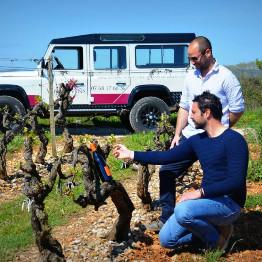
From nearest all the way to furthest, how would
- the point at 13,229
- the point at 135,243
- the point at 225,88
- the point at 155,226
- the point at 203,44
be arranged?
1. the point at 203,44
2. the point at 225,88
3. the point at 135,243
4. the point at 155,226
5. the point at 13,229

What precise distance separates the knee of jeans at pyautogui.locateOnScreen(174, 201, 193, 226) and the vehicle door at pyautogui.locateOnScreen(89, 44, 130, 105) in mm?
8346

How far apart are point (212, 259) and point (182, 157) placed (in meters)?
0.95

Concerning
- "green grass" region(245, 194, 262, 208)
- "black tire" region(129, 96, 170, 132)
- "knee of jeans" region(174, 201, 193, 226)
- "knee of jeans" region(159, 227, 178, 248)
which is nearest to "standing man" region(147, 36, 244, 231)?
"knee of jeans" region(159, 227, 178, 248)

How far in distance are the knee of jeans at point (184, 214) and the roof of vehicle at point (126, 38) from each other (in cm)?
848

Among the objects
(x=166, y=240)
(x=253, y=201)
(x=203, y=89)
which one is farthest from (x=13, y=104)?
(x=166, y=240)

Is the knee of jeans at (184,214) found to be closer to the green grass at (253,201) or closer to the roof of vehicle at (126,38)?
the green grass at (253,201)

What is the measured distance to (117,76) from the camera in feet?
40.7

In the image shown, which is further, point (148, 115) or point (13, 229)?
point (148, 115)

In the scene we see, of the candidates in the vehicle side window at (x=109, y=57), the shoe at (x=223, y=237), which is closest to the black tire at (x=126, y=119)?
the vehicle side window at (x=109, y=57)

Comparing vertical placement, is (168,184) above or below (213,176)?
below

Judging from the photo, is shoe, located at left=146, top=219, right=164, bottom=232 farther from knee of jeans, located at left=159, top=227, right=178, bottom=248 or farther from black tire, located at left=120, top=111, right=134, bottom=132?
black tire, located at left=120, top=111, right=134, bottom=132

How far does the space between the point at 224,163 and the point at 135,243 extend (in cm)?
131

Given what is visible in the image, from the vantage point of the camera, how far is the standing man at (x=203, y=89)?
14.9 feet

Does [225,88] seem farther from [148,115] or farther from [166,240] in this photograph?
[148,115]
